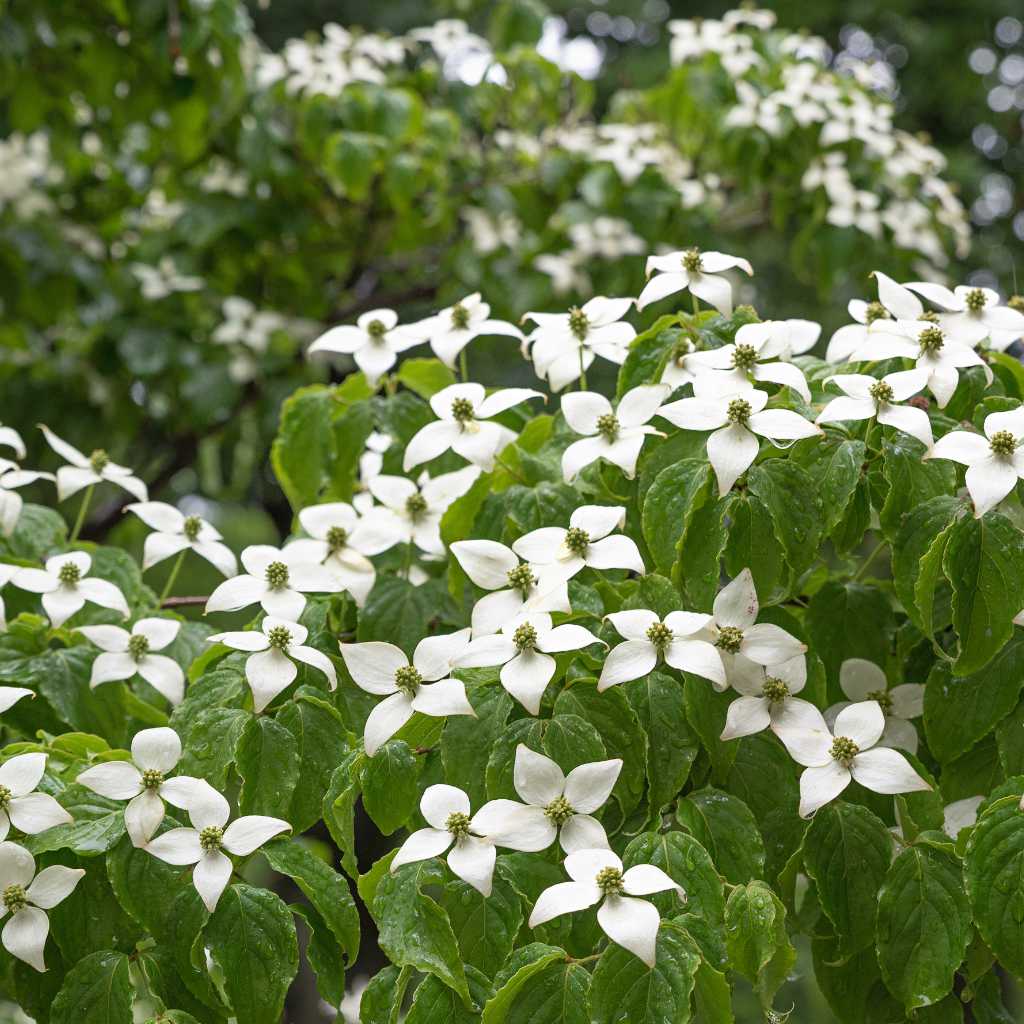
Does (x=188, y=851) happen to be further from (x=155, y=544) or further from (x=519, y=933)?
(x=155, y=544)

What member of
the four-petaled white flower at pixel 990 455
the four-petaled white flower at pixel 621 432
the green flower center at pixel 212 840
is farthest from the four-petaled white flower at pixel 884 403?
the green flower center at pixel 212 840

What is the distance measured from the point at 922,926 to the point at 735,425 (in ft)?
1.40

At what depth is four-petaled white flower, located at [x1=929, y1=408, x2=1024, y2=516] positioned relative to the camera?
106cm

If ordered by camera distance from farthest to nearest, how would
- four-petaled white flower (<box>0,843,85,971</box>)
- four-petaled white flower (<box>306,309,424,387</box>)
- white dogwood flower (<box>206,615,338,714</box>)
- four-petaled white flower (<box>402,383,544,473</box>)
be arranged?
four-petaled white flower (<box>306,309,424,387</box>) → four-petaled white flower (<box>402,383,544,473</box>) → white dogwood flower (<box>206,615,338,714</box>) → four-petaled white flower (<box>0,843,85,971</box>)

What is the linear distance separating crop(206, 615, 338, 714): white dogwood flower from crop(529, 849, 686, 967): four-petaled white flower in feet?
1.03

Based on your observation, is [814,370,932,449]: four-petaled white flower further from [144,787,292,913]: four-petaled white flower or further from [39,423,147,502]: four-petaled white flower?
[39,423,147,502]: four-petaled white flower

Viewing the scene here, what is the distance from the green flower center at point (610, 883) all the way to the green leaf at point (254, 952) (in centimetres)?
25

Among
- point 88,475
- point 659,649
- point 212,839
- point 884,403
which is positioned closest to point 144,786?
point 212,839

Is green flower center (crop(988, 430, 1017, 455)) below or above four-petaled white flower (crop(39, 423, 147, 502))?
above

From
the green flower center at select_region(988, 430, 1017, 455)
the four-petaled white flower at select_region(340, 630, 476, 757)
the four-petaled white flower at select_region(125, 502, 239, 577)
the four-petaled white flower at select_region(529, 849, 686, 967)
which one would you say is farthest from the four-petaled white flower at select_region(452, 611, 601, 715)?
the four-petaled white flower at select_region(125, 502, 239, 577)

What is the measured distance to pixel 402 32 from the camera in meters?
5.62

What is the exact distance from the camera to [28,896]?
1.06 m

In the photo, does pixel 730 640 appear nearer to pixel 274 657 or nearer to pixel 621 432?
pixel 621 432

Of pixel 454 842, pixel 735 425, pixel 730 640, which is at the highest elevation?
pixel 735 425
